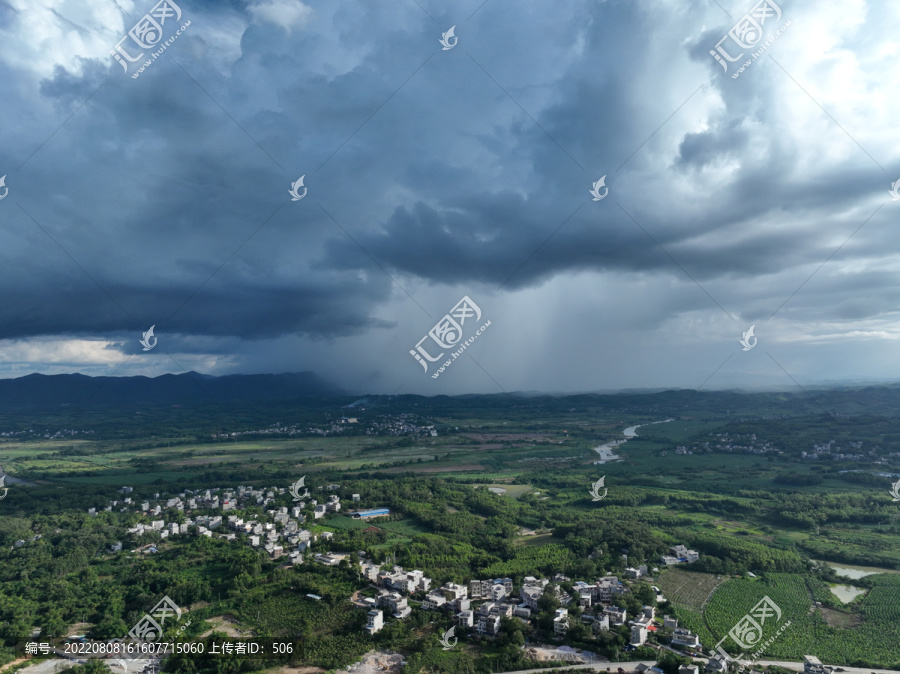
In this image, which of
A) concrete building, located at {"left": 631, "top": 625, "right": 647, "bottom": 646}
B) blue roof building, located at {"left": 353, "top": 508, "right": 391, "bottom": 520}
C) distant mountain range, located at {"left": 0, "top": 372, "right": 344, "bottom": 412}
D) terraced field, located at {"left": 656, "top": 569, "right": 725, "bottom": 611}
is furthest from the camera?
distant mountain range, located at {"left": 0, "top": 372, "right": 344, "bottom": 412}

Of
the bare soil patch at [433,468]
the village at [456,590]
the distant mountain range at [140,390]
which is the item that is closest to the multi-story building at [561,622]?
the village at [456,590]

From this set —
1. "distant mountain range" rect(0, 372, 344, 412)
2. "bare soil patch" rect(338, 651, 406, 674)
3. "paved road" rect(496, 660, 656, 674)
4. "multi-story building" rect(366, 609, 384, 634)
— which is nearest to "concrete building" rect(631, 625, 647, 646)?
"paved road" rect(496, 660, 656, 674)

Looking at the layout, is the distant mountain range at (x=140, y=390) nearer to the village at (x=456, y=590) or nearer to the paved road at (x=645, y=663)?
the village at (x=456, y=590)

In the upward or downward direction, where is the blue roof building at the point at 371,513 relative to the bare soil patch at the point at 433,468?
downward

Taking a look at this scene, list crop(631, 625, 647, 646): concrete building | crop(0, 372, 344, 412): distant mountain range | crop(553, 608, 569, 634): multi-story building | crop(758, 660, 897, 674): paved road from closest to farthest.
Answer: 1. crop(758, 660, 897, 674): paved road
2. crop(631, 625, 647, 646): concrete building
3. crop(553, 608, 569, 634): multi-story building
4. crop(0, 372, 344, 412): distant mountain range

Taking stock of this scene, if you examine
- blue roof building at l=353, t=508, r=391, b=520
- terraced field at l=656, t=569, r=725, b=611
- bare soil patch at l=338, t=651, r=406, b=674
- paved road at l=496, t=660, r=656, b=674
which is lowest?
blue roof building at l=353, t=508, r=391, b=520

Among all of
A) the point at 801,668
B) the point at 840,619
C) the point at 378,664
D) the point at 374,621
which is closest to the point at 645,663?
the point at 801,668

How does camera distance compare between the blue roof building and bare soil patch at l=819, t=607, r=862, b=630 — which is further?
the blue roof building

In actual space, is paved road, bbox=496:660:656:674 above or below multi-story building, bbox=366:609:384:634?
below

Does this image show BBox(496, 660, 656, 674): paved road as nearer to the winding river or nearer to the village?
the village
